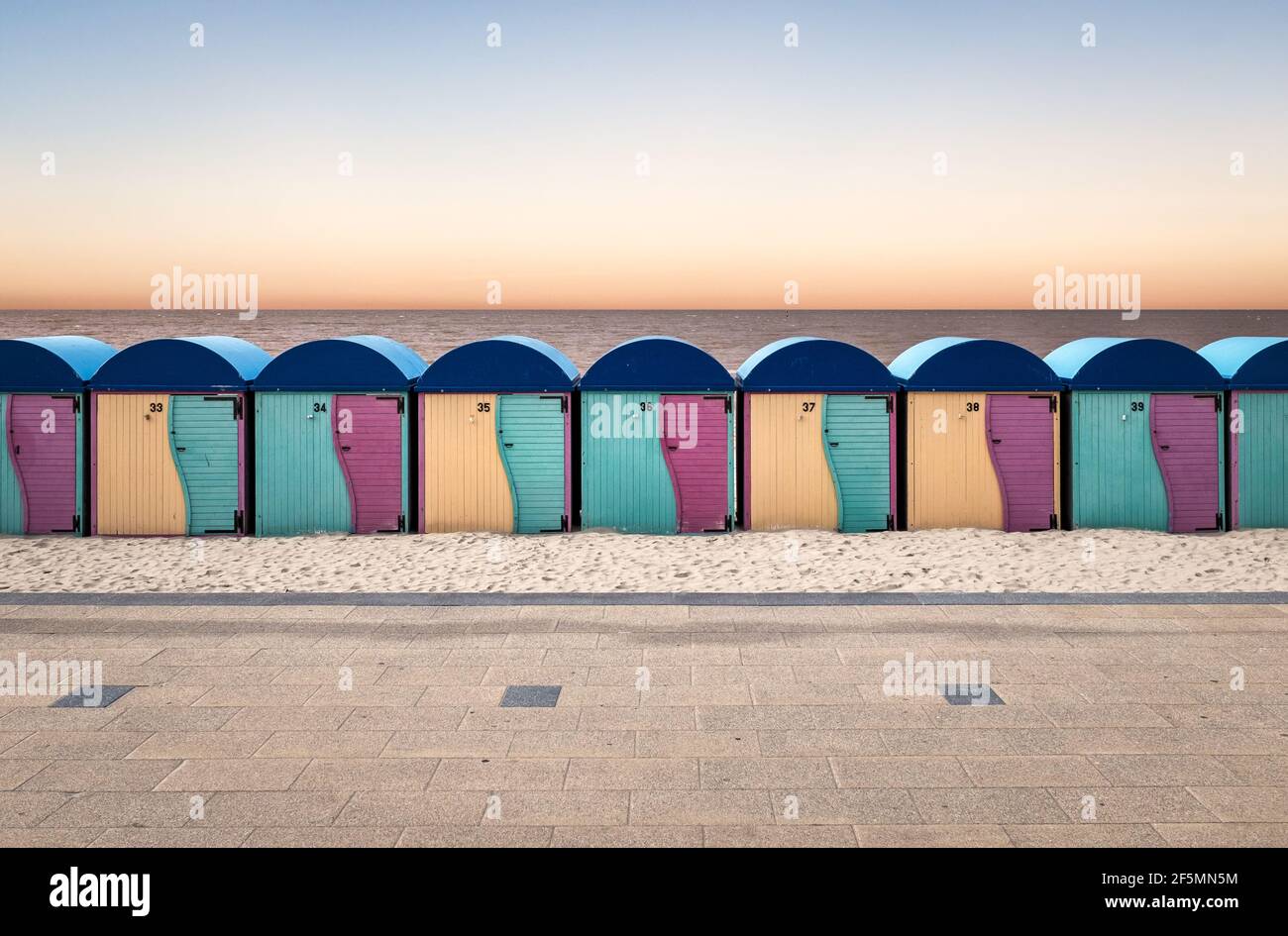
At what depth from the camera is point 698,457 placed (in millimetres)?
12281

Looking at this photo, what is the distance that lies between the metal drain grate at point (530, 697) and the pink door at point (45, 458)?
7.92 metres

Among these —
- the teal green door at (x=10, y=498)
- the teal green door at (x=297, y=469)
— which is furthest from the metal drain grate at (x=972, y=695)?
the teal green door at (x=10, y=498)

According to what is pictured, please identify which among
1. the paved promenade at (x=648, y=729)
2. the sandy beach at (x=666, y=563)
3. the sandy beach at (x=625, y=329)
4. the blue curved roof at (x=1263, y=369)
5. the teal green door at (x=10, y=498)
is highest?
the sandy beach at (x=625, y=329)

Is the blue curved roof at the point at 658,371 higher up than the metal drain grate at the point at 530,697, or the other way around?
the blue curved roof at the point at 658,371

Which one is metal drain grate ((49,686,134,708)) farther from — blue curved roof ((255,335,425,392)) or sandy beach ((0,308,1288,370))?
sandy beach ((0,308,1288,370))

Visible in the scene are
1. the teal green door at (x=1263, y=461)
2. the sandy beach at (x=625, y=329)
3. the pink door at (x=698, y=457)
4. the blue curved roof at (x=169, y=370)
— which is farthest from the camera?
the sandy beach at (x=625, y=329)

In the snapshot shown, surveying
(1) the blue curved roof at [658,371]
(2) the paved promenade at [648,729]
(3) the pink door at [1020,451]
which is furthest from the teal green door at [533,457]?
(3) the pink door at [1020,451]

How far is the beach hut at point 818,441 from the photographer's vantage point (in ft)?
40.4

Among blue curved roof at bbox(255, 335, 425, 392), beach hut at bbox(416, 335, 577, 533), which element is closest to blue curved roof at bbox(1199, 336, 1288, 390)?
beach hut at bbox(416, 335, 577, 533)

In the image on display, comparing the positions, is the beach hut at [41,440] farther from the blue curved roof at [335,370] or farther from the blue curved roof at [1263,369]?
the blue curved roof at [1263,369]

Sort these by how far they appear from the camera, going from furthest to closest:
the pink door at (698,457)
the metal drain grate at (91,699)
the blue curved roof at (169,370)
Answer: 1. the pink door at (698,457)
2. the blue curved roof at (169,370)
3. the metal drain grate at (91,699)

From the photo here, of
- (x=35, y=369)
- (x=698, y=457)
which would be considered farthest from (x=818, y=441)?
(x=35, y=369)

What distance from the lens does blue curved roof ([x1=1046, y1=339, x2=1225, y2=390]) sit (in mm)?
12383

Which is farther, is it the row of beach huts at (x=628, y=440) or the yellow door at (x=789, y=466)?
the yellow door at (x=789, y=466)
